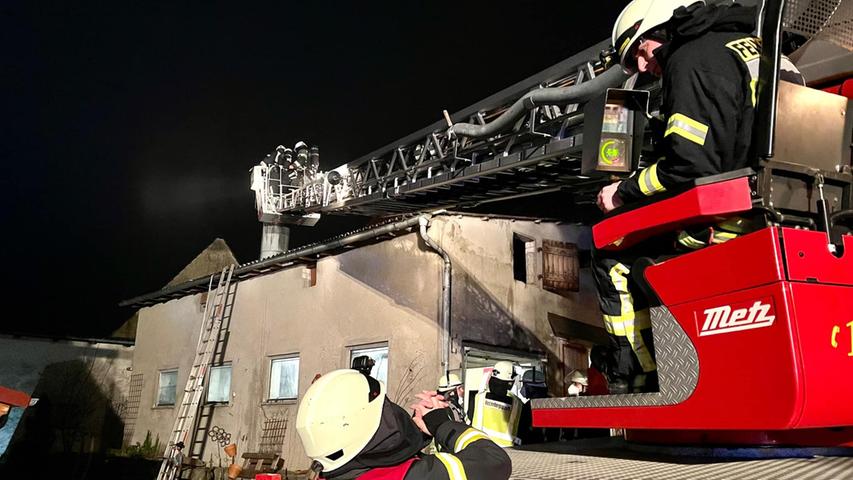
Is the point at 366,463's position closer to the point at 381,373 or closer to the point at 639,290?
the point at 639,290

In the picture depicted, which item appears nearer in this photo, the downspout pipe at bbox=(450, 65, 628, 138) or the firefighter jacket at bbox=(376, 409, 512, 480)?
the firefighter jacket at bbox=(376, 409, 512, 480)

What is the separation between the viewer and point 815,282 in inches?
82.0

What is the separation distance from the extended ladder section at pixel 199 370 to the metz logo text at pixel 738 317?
11.0 meters

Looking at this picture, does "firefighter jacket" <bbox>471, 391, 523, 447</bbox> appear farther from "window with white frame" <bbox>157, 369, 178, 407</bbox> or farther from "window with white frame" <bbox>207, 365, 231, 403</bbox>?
"window with white frame" <bbox>157, 369, 178, 407</bbox>

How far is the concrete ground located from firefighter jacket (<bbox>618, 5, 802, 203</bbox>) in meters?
1.04

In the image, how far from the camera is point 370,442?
2205mm

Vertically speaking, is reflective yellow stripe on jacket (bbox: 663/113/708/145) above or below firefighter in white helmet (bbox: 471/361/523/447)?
above

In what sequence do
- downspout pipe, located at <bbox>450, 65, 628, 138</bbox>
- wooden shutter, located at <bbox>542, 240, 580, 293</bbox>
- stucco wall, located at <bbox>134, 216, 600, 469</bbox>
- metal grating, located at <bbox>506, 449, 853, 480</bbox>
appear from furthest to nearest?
wooden shutter, located at <bbox>542, 240, 580, 293</bbox> < stucco wall, located at <bbox>134, 216, 600, 469</bbox> < downspout pipe, located at <bbox>450, 65, 628, 138</bbox> < metal grating, located at <bbox>506, 449, 853, 480</bbox>

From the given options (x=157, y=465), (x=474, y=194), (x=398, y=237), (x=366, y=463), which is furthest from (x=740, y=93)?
(x=157, y=465)

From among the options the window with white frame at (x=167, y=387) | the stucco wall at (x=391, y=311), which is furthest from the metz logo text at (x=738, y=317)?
the window with white frame at (x=167, y=387)

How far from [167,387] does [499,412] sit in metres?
10.9

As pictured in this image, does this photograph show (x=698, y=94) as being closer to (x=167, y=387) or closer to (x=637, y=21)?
(x=637, y=21)

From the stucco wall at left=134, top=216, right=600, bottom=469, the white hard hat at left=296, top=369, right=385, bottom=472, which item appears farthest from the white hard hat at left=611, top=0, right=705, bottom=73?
the stucco wall at left=134, top=216, right=600, bottom=469

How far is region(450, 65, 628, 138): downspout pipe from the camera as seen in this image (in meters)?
4.79
